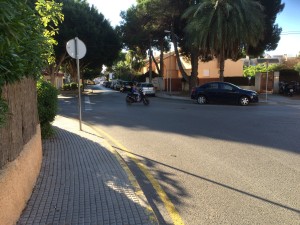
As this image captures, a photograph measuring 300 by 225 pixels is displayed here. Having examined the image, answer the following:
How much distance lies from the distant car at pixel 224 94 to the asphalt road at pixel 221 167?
9958 mm

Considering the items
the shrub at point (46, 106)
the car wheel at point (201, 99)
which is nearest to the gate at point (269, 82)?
the car wheel at point (201, 99)

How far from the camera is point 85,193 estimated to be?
5562 mm

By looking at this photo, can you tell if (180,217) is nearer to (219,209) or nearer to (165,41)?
(219,209)

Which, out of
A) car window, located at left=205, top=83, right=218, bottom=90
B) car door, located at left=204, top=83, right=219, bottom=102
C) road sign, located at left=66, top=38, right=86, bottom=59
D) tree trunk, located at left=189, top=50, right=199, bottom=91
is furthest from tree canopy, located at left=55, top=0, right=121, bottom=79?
road sign, located at left=66, top=38, right=86, bottom=59

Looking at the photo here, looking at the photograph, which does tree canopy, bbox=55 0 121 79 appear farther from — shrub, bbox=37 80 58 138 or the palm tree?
shrub, bbox=37 80 58 138

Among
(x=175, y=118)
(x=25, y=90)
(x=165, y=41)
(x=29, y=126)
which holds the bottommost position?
(x=175, y=118)

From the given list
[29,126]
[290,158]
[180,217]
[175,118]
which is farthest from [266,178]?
[175,118]

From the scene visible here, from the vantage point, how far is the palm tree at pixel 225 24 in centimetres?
2795

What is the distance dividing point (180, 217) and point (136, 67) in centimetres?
6953

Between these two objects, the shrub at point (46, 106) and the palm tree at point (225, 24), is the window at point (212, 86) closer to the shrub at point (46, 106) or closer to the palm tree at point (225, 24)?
the palm tree at point (225, 24)

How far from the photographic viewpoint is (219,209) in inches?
199

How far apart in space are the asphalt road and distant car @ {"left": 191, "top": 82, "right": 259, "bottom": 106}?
996cm

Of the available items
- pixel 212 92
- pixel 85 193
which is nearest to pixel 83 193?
pixel 85 193

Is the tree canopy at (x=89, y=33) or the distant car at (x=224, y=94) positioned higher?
the tree canopy at (x=89, y=33)
